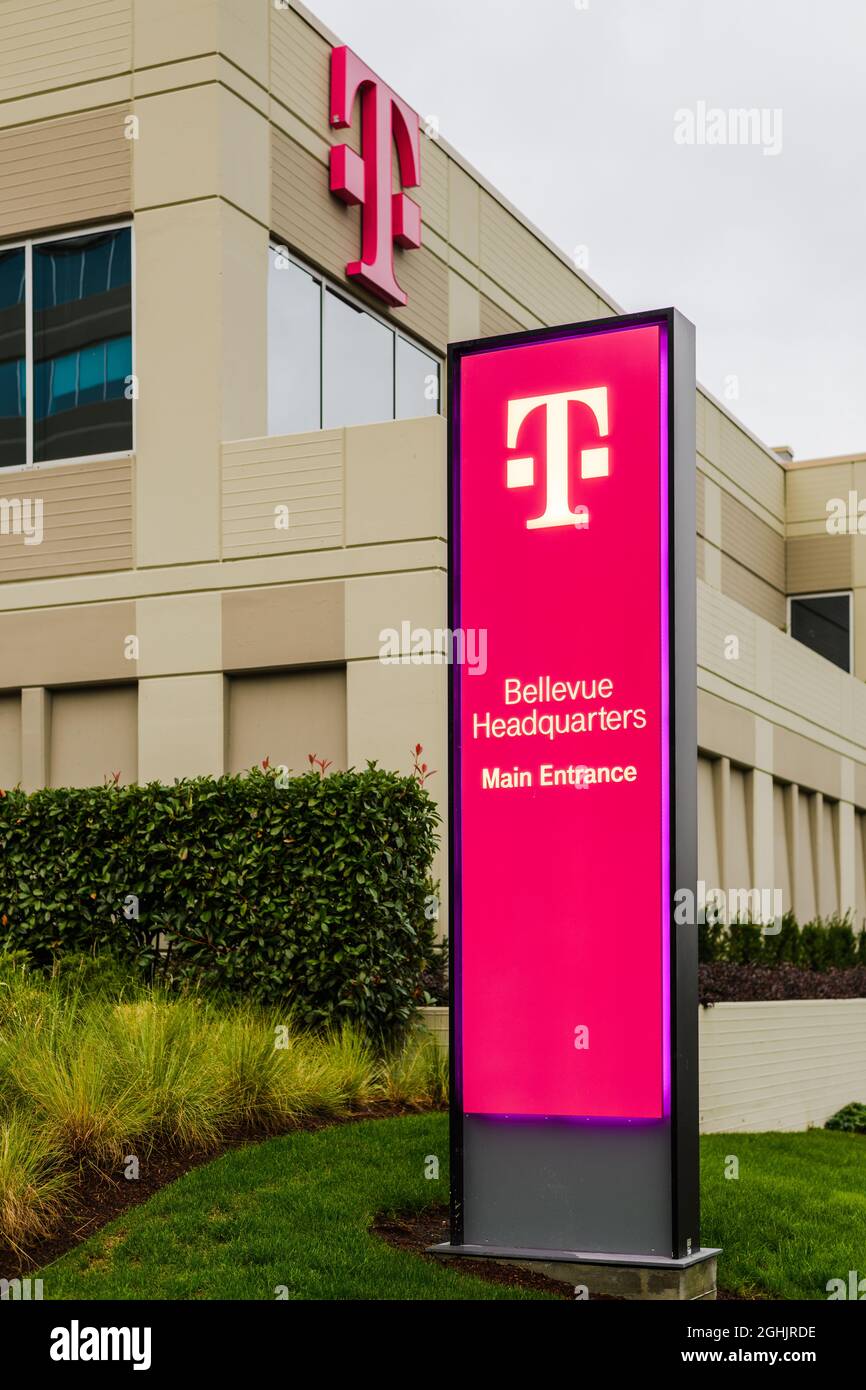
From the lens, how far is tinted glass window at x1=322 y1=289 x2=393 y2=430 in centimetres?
1827

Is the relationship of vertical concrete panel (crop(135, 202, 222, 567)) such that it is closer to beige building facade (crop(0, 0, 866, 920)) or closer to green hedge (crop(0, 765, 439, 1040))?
beige building facade (crop(0, 0, 866, 920))

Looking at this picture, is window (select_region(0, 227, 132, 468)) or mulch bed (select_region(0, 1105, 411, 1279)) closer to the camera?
mulch bed (select_region(0, 1105, 411, 1279))

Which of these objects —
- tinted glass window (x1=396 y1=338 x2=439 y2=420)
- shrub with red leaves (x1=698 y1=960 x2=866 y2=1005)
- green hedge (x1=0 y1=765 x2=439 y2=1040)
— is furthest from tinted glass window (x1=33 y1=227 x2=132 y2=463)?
shrub with red leaves (x1=698 y1=960 x2=866 y2=1005)

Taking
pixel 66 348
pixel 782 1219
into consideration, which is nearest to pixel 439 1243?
pixel 782 1219

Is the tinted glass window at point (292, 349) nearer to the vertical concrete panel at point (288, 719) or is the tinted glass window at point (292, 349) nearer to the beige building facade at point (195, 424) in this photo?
the beige building facade at point (195, 424)

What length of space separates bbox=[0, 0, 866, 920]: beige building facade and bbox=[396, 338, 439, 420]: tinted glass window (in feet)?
0.21

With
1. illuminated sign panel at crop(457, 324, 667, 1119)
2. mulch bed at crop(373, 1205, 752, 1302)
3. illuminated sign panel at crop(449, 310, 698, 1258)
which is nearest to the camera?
mulch bed at crop(373, 1205, 752, 1302)

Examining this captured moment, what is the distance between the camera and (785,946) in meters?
19.7

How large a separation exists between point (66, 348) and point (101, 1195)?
37.0 feet

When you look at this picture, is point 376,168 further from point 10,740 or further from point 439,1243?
point 439,1243

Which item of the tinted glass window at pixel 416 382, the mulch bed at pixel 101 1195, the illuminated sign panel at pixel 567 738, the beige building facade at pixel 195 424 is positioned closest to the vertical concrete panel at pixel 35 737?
the beige building facade at pixel 195 424

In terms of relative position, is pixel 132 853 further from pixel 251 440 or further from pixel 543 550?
pixel 543 550
